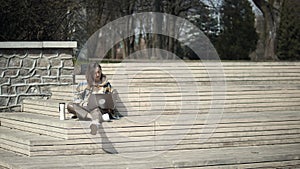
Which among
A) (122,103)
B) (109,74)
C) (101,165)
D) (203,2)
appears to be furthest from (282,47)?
(101,165)

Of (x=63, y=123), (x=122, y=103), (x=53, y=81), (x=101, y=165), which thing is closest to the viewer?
(x=101, y=165)

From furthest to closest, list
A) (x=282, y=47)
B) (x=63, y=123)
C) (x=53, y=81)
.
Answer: (x=282, y=47), (x=53, y=81), (x=63, y=123)

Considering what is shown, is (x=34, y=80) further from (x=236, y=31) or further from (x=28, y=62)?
(x=236, y=31)

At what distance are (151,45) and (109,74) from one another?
20398 mm

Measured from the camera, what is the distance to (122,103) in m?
11.2

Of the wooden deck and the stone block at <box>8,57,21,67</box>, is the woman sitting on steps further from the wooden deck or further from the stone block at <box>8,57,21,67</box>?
the stone block at <box>8,57,21,67</box>

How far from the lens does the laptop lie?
10.1 meters

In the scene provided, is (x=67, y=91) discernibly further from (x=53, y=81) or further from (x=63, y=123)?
(x=63, y=123)

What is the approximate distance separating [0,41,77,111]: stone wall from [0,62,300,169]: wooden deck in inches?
14.6

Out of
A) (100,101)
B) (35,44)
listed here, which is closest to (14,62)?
(35,44)

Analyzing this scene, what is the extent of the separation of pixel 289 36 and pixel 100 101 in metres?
19.6

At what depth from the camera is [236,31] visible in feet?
112

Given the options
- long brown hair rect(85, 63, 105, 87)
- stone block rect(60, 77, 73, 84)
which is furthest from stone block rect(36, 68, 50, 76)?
long brown hair rect(85, 63, 105, 87)

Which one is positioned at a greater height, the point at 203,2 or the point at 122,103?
the point at 203,2
